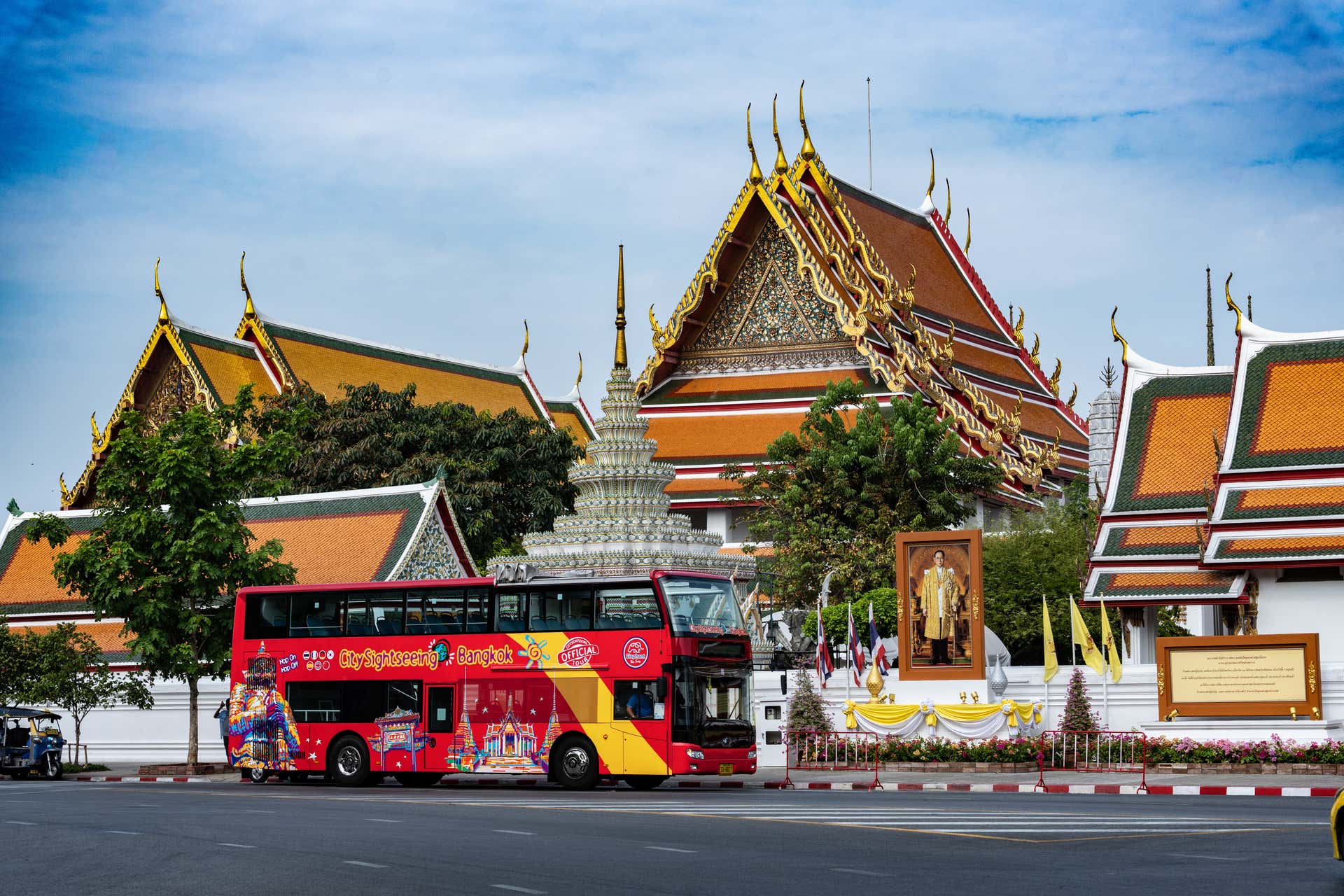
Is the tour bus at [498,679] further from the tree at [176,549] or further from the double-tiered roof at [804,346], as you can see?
the double-tiered roof at [804,346]

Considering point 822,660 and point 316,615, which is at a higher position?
point 316,615

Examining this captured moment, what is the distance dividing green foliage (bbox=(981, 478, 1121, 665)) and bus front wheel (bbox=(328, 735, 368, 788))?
16348mm

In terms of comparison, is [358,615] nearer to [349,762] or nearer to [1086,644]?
[349,762]

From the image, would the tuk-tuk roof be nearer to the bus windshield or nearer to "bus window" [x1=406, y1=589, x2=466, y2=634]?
"bus window" [x1=406, y1=589, x2=466, y2=634]

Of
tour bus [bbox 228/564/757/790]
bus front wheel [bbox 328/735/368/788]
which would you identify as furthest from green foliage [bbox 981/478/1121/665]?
bus front wheel [bbox 328/735/368/788]

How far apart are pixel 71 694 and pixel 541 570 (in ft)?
35.1

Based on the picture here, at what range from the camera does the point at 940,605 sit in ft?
89.2

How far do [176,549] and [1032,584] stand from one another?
691 inches

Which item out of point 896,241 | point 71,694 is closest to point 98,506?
point 71,694

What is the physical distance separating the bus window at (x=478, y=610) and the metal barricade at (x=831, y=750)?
4.97 meters

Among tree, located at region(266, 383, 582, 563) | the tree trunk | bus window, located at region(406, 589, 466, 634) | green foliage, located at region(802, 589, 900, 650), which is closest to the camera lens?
bus window, located at region(406, 589, 466, 634)

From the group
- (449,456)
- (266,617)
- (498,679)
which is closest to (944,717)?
(498,679)

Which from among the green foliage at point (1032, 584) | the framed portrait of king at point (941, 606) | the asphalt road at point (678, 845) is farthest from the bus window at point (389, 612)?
the green foliage at point (1032, 584)

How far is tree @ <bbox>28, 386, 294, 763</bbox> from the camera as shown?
29.3 m
